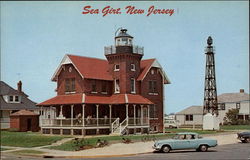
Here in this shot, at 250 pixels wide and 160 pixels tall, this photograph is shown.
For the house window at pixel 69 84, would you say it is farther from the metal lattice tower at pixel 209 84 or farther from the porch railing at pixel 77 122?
the metal lattice tower at pixel 209 84

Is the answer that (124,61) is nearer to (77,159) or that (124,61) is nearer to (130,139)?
(130,139)

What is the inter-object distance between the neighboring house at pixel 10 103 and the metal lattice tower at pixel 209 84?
28.2 m

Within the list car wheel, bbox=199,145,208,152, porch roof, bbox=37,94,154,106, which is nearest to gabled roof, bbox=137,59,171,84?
porch roof, bbox=37,94,154,106

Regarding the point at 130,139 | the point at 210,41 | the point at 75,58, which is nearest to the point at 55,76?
the point at 75,58

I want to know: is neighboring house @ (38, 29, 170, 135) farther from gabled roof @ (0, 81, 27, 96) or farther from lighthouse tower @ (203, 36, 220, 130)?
lighthouse tower @ (203, 36, 220, 130)

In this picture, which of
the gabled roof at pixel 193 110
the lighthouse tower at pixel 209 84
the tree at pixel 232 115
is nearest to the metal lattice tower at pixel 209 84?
the lighthouse tower at pixel 209 84

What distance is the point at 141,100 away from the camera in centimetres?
4156

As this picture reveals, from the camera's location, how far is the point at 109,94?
143 feet

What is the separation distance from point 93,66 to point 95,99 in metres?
4.73

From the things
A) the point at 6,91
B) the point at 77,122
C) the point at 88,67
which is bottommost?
the point at 77,122

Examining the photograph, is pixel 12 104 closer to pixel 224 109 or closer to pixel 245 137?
pixel 245 137

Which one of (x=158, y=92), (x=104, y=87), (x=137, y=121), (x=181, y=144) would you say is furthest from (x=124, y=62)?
(x=181, y=144)

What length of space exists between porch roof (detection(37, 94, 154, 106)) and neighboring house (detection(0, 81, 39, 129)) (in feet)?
38.1

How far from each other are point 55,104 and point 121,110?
7357mm
